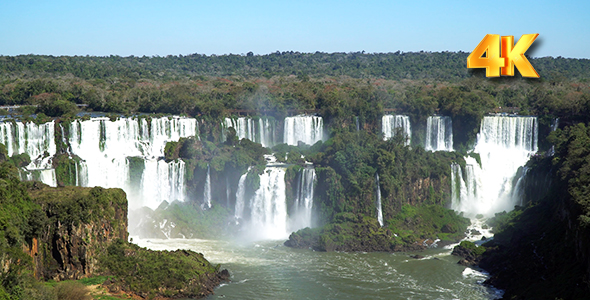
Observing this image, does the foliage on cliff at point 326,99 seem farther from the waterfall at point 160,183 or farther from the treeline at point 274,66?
the treeline at point 274,66

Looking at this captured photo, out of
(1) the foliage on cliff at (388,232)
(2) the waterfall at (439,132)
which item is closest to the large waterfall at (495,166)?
(2) the waterfall at (439,132)

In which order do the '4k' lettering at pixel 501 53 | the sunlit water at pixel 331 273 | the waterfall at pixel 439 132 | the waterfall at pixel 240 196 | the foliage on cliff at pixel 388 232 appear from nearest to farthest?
the sunlit water at pixel 331 273
the '4k' lettering at pixel 501 53
the foliage on cliff at pixel 388 232
the waterfall at pixel 240 196
the waterfall at pixel 439 132

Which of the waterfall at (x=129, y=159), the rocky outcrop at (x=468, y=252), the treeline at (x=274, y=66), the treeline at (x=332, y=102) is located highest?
the treeline at (x=274, y=66)

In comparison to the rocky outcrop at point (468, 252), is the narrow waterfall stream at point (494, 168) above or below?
above

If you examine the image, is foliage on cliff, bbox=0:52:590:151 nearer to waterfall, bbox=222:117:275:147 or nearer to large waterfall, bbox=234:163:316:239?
waterfall, bbox=222:117:275:147

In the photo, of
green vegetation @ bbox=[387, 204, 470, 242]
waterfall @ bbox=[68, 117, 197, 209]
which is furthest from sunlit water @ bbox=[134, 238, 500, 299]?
waterfall @ bbox=[68, 117, 197, 209]

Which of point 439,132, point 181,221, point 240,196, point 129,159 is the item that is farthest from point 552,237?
point 129,159

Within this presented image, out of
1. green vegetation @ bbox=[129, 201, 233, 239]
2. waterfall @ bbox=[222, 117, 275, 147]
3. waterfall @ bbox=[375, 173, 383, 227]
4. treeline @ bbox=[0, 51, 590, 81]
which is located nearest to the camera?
green vegetation @ bbox=[129, 201, 233, 239]
